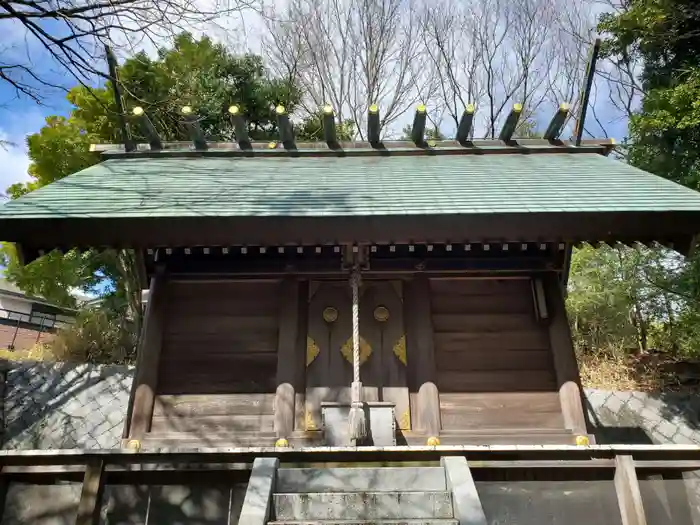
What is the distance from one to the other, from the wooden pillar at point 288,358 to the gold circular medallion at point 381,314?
86 cm

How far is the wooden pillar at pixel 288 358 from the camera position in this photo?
5246 millimetres

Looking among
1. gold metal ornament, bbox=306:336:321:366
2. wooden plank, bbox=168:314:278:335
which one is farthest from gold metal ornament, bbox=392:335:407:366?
A: wooden plank, bbox=168:314:278:335

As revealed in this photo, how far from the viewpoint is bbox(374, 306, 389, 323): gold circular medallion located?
577 centimetres

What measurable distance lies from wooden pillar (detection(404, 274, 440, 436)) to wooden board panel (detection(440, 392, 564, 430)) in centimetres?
17

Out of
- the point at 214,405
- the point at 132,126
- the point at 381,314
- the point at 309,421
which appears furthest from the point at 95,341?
the point at 381,314

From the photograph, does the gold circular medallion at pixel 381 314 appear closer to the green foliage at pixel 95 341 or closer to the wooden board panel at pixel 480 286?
the wooden board panel at pixel 480 286

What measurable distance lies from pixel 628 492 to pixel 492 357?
2.29 metres

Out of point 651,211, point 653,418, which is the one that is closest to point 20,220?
point 651,211

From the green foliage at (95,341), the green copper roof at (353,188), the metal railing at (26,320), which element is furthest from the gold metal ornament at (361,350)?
the metal railing at (26,320)

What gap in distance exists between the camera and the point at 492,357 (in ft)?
18.6

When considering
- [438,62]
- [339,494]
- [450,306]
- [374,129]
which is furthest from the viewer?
[438,62]

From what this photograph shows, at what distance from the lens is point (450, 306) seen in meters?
5.95

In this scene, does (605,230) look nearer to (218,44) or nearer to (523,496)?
(523,496)

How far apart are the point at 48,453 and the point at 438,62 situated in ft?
53.0
